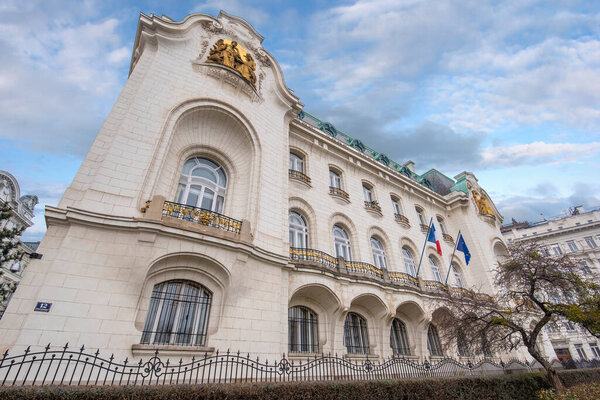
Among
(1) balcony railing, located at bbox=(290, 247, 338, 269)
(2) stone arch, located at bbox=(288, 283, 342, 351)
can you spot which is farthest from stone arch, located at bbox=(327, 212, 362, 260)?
(2) stone arch, located at bbox=(288, 283, 342, 351)

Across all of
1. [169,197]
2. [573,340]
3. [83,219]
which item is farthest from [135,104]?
[573,340]

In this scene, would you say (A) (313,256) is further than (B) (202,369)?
Yes

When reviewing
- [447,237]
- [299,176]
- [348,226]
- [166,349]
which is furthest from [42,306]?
[447,237]

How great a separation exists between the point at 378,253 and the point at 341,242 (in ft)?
9.79

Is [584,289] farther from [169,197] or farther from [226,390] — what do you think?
[169,197]

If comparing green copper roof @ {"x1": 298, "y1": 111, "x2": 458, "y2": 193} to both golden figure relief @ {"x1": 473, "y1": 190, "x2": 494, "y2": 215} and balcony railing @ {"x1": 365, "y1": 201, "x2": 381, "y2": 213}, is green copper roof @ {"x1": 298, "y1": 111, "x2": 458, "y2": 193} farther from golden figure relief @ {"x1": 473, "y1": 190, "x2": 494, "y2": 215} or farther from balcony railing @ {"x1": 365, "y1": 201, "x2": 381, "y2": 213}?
balcony railing @ {"x1": 365, "y1": 201, "x2": 381, "y2": 213}

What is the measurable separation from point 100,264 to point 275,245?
225 inches

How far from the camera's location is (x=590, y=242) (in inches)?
1540

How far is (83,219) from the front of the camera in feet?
25.7

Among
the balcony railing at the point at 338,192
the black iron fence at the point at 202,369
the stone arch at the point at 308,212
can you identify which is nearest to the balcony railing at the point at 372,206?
the balcony railing at the point at 338,192

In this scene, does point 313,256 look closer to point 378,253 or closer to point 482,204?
point 378,253

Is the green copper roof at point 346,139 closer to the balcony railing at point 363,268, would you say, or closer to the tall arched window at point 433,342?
the balcony railing at point 363,268

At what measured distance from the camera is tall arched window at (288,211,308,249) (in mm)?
14019

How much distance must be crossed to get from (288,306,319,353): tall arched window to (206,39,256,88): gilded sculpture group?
1121cm
